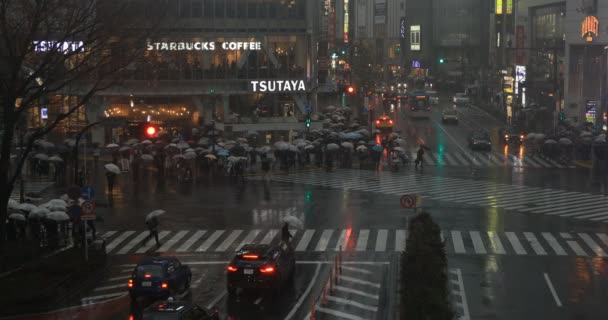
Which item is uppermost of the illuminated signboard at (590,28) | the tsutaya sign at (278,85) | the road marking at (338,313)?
the illuminated signboard at (590,28)

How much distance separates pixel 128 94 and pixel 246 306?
54.7 metres

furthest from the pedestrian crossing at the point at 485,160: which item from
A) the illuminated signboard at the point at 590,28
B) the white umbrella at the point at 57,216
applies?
the white umbrella at the point at 57,216

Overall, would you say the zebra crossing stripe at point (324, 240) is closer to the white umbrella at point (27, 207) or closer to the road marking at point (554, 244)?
the road marking at point (554, 244)

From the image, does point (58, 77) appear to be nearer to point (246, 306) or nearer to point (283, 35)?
point (246, 306)

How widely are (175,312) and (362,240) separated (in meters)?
15.4

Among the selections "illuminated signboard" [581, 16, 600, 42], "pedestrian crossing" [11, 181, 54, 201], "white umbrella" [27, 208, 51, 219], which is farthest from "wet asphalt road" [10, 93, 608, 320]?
"illuminated signboard" [581, 16, 600, 42]

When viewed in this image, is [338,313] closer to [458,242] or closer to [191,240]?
[458,242]

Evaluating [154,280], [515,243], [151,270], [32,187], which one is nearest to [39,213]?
[151,270]

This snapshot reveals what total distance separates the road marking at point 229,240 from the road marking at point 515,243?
33.4 feet

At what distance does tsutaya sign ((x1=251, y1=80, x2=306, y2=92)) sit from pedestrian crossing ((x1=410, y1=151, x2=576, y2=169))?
16782mm

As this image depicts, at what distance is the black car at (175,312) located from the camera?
60.7 ft

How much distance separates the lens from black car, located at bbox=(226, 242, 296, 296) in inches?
945

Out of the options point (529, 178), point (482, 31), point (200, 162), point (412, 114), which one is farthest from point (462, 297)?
point (482, 31)

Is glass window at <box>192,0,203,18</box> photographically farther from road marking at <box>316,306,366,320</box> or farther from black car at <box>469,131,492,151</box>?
road marking at <box>316,306,366,320</box>
